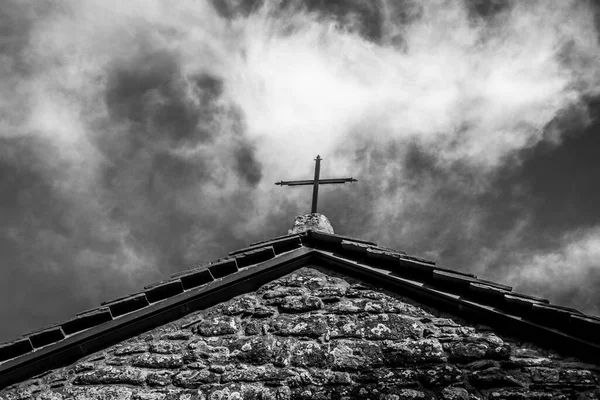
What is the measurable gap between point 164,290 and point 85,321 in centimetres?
70

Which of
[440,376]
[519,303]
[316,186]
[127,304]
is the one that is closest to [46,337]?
[127,304]

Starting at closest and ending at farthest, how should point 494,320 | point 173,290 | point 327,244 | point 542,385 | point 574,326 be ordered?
point 542,385, point 574,326, point 494,320, point 173,290, point 327,244

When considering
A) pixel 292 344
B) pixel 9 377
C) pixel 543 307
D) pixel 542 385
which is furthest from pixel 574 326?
pixel 9 377

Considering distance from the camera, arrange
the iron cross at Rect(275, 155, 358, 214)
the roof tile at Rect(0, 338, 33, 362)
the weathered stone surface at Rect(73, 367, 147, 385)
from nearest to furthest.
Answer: the weathered stone surface at Rect(73, 367, 147, 385)
the roof tile at Rect(0, 338, 33, 362)
the iron cross at Rect(275, 155, 358, 214)

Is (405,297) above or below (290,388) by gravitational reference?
above

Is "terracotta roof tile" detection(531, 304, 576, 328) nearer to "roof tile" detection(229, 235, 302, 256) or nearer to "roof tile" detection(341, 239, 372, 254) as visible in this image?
"roof tile" detection(341, 239, 372, 254)

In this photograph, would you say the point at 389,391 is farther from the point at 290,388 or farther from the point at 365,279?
the point at 365,279

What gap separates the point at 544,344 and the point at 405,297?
1122 millimetres

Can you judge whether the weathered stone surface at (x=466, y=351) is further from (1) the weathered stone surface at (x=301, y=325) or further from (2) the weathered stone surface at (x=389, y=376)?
(1) the weathered stone surface at (x=301, y=325)

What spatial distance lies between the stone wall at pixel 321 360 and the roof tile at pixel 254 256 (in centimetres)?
43

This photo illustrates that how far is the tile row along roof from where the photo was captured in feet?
12.4

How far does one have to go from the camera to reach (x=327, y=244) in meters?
5.17

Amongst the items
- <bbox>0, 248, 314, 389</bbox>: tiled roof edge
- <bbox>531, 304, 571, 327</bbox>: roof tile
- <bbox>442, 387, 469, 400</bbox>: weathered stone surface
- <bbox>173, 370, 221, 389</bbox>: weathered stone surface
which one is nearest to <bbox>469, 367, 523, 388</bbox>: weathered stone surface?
<bbox>442, 387, 469, 400</bbox>: weathered stone surface

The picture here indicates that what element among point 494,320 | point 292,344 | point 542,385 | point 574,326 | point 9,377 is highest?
point 9,377
